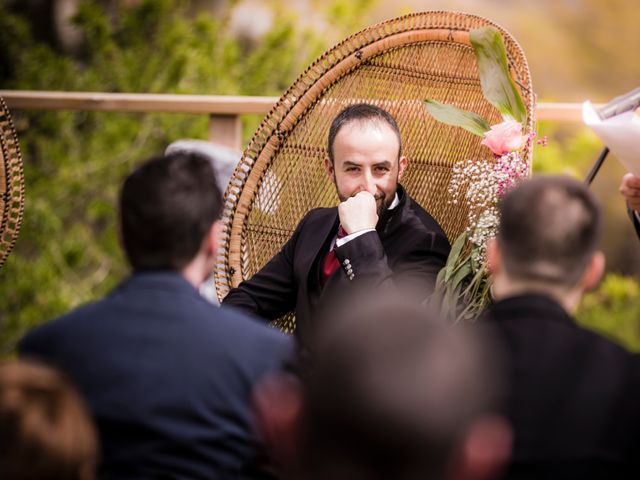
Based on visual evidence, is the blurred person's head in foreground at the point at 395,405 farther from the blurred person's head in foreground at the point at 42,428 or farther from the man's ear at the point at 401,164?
the man's ear at the point at 401,164

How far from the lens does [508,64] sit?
2.52 metres

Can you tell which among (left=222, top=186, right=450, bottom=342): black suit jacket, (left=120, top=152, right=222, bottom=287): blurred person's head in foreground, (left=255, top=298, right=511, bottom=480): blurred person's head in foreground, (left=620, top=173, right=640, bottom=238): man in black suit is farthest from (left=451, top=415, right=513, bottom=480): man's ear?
(left=620, top=173, right=640, bottom=238): man in black suit

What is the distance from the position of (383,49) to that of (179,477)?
1620 millimetres

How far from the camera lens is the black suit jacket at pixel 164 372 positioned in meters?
1.50

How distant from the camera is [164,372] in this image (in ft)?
4.96

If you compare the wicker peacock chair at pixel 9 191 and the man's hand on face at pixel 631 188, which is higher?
the man's hand on face at pixel 631 188

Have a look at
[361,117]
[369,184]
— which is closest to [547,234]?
[369,184]

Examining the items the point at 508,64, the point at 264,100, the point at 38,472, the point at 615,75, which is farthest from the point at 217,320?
the point at 615,75

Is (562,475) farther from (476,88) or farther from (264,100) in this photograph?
(264,100)

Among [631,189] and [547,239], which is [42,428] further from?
[631,189]

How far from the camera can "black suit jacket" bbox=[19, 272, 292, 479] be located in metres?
1.50

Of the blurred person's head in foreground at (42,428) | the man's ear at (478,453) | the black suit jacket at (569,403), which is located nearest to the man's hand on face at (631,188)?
the black suit jacket at (569,403)

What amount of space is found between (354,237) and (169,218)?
75 centimetres

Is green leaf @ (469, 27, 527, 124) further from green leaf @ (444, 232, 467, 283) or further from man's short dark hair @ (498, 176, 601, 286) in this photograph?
man's short dark hair @ (498, 176, 601, 286)
